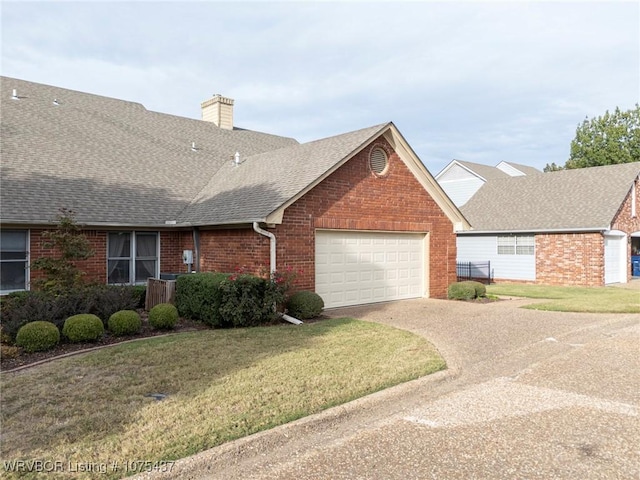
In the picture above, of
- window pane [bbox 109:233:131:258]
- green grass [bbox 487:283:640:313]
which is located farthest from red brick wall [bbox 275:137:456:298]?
window pane [bbox 109:233:131:258]

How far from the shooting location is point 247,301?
432 inches

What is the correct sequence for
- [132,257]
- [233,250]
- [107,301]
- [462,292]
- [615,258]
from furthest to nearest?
[615,258], [462,292], [132,257], [233,250], [107,301]

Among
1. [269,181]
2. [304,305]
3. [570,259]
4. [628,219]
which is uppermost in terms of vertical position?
[269,181]

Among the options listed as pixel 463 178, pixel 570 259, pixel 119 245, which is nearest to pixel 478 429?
pixel 119 245

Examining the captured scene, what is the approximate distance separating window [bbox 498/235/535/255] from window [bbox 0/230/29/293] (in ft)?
68.5

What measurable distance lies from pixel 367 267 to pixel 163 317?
6.45 meters

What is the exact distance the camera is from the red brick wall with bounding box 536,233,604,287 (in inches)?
842

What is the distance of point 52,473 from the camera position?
4.19 metres

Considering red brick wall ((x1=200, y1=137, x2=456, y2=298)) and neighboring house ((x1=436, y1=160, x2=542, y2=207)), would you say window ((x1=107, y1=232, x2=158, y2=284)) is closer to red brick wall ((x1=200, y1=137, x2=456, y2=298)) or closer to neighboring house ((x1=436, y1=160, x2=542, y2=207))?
red brick wall ((x1=200, y1=137, x2=456, y2=298))

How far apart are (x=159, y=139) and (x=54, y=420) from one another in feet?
52.1

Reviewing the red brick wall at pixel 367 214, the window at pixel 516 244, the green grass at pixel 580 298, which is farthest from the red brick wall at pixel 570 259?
the red brick wall at pixel 367 214

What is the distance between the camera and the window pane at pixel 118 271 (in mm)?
14125

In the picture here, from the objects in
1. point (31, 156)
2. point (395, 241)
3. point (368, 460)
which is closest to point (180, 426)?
point (368, 460)

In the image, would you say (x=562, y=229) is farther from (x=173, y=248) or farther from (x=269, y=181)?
(x=173, y=248)
